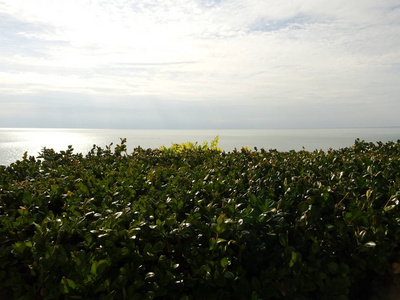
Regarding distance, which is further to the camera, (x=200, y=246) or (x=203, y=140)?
(x=203, y=140)

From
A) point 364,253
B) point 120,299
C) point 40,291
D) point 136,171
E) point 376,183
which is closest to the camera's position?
point 120,299

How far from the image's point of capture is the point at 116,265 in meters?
2.63

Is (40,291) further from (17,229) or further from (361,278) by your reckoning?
(361,278)

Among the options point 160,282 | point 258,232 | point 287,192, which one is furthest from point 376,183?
point 160,282

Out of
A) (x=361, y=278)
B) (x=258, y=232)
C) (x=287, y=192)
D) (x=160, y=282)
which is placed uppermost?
(x=287, y=192)

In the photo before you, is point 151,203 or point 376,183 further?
point 376,183

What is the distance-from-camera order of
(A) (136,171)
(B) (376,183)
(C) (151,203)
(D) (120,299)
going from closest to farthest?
(D) (120,299) → (C) (151,203) → (B) (376,183) → (A) (136,171)

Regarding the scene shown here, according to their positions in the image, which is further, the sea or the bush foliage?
the sea

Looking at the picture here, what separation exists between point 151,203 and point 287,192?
4.81 ft

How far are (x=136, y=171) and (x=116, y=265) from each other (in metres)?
2.38

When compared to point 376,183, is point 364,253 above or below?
below

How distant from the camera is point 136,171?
16.1 ft

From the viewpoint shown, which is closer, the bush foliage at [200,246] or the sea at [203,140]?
the bush foliage at [200,246]

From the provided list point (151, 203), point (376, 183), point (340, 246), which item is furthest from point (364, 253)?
point (151, 203)
